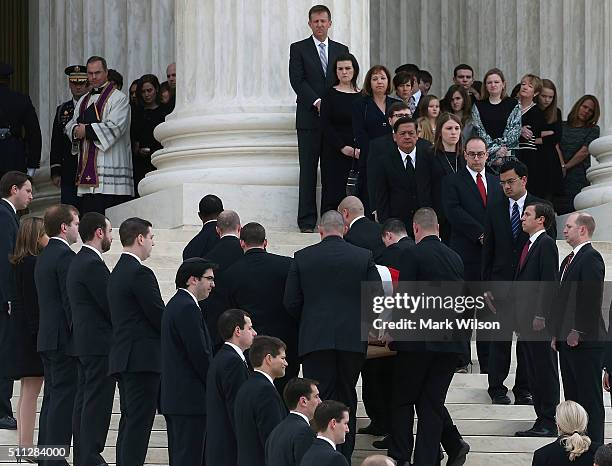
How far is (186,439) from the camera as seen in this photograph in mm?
15484

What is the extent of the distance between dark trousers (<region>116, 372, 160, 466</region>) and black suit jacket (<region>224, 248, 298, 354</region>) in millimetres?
958

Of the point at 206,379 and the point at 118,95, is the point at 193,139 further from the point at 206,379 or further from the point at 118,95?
the point at 206,379

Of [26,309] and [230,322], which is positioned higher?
[230,322]

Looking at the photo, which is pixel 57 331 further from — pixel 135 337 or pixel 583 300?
pixel 583 300

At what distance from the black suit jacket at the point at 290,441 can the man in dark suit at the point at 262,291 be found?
8.54 feet

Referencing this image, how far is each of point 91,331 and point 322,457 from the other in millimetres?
3555

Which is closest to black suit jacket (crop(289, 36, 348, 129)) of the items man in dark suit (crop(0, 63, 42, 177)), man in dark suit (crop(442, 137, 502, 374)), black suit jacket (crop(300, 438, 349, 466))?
man in dark suit (crop(442, 137, 502, 374))

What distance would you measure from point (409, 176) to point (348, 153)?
1309mm

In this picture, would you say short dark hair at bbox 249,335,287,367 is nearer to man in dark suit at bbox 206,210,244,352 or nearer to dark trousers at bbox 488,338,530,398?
man in dark suit at bbox 206,210,244,352

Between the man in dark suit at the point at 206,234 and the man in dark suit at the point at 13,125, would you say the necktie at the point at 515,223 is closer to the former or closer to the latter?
the man in dark suit at the point at 206,234

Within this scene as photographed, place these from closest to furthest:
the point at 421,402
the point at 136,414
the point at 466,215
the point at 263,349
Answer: the point at 263,349 → the point at 136,414 → the point at 421,402 → the point at 466,215

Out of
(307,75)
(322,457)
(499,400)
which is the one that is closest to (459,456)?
(499,400)

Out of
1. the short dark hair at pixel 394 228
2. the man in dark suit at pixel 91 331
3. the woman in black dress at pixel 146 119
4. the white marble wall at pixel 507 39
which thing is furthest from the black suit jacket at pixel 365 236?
the woman in black dress at pixel 146 119

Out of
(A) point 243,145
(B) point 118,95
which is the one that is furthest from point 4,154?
(A) point 243,145
